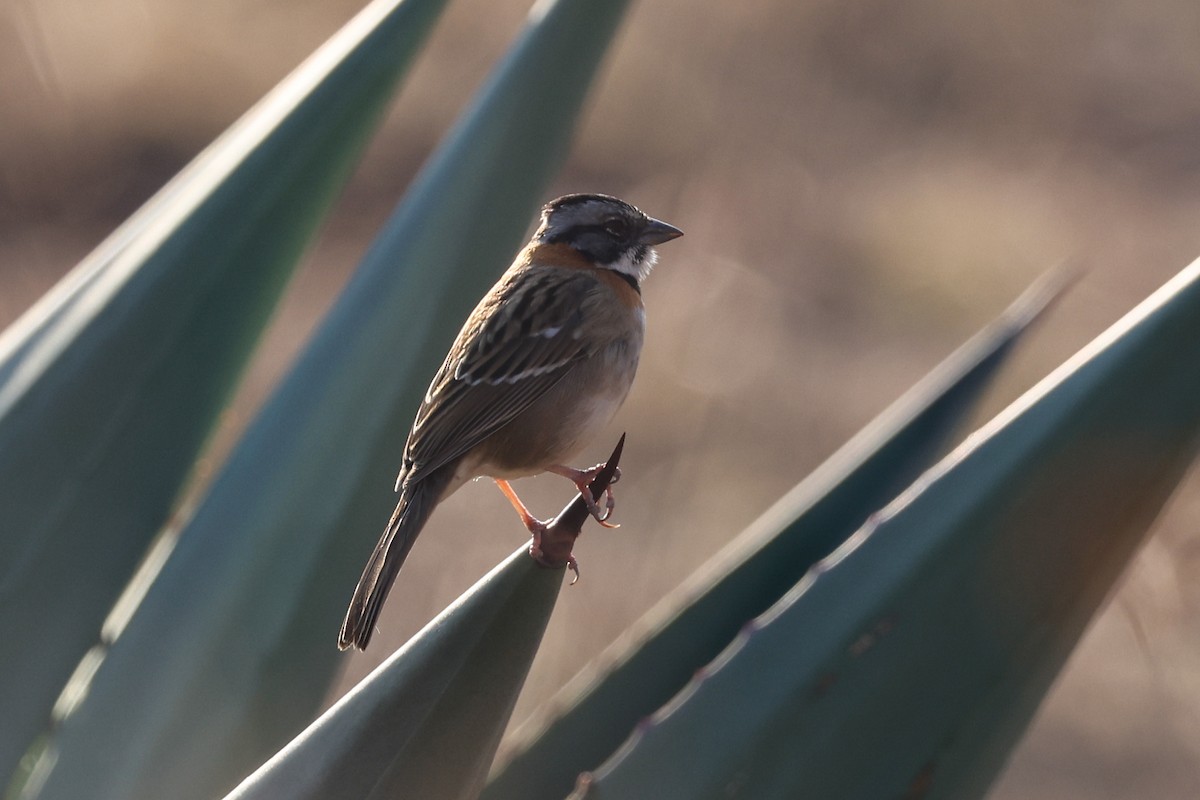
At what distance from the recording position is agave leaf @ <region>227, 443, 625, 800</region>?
1549 mm

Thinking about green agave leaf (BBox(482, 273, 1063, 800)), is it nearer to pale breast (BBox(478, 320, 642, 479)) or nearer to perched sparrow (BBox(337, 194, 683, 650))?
perched sparrow (BBox(337, 194, 683, 650))

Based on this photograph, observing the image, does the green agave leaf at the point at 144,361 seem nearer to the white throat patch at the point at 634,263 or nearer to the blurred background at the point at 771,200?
the white throat patch at the point at 634,263

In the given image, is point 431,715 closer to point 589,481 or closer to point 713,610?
point 589,481

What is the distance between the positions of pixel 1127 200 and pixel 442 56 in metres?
6.17

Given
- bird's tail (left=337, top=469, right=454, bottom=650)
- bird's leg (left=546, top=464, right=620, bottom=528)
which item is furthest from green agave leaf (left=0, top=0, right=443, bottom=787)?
bird's leg (left=546, top=464, right=620, bottom=528)

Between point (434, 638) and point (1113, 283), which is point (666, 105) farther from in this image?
point (434, 638)

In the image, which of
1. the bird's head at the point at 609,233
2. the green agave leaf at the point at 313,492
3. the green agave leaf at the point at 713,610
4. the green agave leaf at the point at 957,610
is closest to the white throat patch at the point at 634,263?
the bird's head at the point at 609,233

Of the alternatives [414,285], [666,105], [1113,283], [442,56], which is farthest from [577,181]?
[414,285]

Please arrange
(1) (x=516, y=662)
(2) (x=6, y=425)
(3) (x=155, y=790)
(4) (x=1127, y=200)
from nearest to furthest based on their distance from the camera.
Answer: (1) (x=516, y=662)
(3) (x=155, y=790)
(2) (x=6, y=425)
(4) (x=1127, y=200)

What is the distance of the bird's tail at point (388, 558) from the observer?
6.09ft

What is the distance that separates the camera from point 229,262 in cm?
283

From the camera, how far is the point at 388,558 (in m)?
2.12

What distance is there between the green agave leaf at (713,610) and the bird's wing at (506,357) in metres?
0.57

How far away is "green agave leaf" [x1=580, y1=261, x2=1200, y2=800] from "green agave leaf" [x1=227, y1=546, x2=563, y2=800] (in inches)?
10.3
